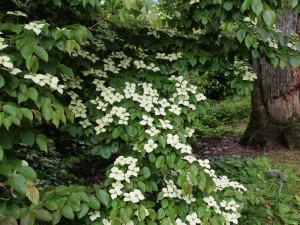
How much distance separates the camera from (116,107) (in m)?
2.24

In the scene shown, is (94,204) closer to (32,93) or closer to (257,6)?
(32,93)

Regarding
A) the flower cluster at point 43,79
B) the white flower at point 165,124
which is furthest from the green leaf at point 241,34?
the flower cluster at point 43,79

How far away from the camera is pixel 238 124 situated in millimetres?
5578

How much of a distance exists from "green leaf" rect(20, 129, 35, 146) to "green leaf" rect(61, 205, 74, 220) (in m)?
0.38

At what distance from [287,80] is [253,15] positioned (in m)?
2.23

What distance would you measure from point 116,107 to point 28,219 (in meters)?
0.83

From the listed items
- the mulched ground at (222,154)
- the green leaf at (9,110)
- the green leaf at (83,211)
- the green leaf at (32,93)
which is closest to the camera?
the green leaf at (9,110)

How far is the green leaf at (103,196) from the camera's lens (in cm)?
204

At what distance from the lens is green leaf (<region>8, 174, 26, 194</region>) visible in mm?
1620

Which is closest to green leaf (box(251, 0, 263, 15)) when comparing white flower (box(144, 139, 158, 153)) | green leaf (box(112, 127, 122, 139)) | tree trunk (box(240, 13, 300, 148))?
white flower (box(144, 139, 158, 153))

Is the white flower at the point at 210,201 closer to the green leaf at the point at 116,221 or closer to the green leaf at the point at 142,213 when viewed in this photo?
the green leaf at the point at 142,213

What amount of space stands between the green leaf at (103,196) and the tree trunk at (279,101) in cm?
264

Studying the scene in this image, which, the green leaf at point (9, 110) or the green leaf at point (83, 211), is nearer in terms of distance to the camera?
the green leaf at point (9, 110)

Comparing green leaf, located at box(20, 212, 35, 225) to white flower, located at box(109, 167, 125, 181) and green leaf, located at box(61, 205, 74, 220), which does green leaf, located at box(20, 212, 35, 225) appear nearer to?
green leaf, located at box(61, 205, 74, 220)
